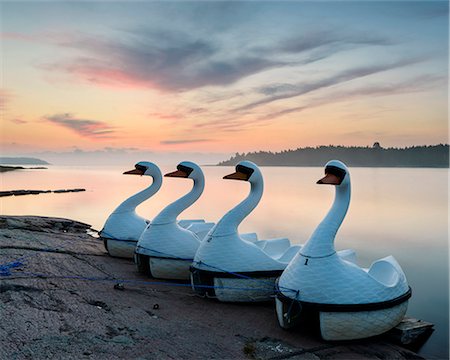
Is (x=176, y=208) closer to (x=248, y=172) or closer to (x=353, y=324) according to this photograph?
(x=248, y=172)

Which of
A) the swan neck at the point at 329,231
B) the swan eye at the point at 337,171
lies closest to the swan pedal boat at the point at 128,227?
the swan neck at the point at 329,231

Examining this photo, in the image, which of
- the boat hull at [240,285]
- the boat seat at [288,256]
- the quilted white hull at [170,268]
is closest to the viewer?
the boat hull at [240,285]

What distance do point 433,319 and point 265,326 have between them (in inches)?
244

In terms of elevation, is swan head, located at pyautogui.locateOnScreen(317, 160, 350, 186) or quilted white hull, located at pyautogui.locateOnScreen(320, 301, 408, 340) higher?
swan head, located at pyautogui.locateOnScreen(317, 160, 350, 186)

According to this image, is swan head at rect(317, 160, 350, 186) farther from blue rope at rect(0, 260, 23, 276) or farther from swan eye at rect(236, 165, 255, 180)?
blue rope at rect(0, 260, 23, 276)

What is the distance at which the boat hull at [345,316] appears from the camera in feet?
23.8

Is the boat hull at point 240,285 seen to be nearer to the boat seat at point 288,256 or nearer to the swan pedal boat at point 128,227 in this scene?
the boat seat at point 288,256

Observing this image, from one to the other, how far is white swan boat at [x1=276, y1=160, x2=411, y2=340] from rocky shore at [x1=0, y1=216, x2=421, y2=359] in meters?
0.41

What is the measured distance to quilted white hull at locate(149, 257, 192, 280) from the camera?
11227 mm

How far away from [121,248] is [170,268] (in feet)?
10.5

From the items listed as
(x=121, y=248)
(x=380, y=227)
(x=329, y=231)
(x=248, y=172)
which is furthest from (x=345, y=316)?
(x=380, y=227)

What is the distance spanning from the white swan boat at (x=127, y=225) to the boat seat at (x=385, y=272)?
7627 mm

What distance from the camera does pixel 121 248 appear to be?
543 inches

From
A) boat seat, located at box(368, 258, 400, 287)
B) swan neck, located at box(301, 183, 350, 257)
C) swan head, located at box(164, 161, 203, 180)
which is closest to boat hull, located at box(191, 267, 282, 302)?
swan neck, located at box(301, 183, 350, 257)
